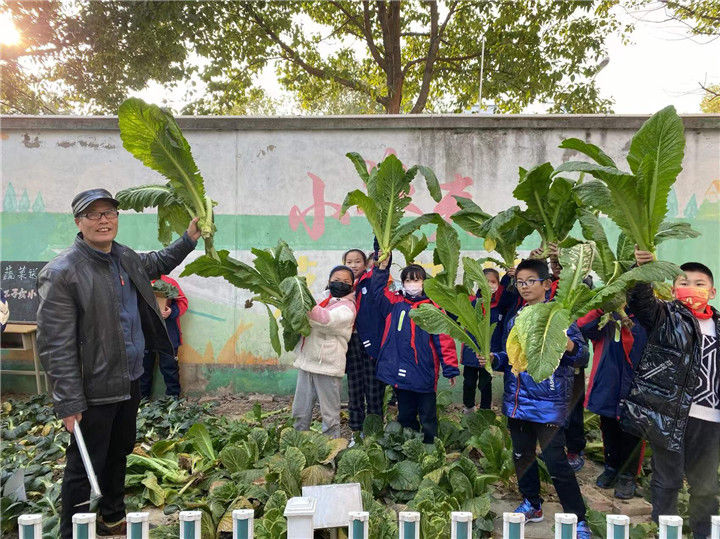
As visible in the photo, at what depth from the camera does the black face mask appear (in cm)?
466

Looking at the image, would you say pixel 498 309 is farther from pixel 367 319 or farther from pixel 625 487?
pixel 625 487

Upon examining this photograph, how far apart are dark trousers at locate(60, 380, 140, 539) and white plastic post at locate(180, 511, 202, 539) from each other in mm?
1181

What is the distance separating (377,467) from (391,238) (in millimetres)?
1821

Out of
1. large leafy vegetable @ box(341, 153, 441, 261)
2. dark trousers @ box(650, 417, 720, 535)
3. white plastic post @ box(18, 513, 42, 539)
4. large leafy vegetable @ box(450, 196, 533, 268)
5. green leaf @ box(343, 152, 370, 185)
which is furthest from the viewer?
green leaf @ box(343, 152, 370, 185)

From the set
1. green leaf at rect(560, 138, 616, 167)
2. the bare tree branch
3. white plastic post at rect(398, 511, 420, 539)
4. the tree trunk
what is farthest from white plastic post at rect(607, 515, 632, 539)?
the bare tree branch

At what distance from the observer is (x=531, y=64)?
1193 cm

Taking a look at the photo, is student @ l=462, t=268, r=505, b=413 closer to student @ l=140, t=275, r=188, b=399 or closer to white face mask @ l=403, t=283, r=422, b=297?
white face mask @ l=403, t=283, r=422, b=297

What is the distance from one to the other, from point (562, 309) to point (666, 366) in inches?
27.0

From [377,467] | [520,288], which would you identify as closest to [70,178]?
[377,467]

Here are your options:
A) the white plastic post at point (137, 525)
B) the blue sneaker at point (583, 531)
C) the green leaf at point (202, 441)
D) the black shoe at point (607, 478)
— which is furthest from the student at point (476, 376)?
the white plastic post at point (137, 525)

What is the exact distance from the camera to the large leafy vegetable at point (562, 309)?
2.82m

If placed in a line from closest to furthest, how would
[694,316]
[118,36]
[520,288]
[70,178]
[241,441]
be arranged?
[694,316]
[520,288]
[241,441]
[70,178]
[118,36]

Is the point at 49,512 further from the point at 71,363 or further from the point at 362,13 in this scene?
the point at 362,13

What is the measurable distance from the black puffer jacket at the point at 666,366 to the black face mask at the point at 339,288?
234cm
